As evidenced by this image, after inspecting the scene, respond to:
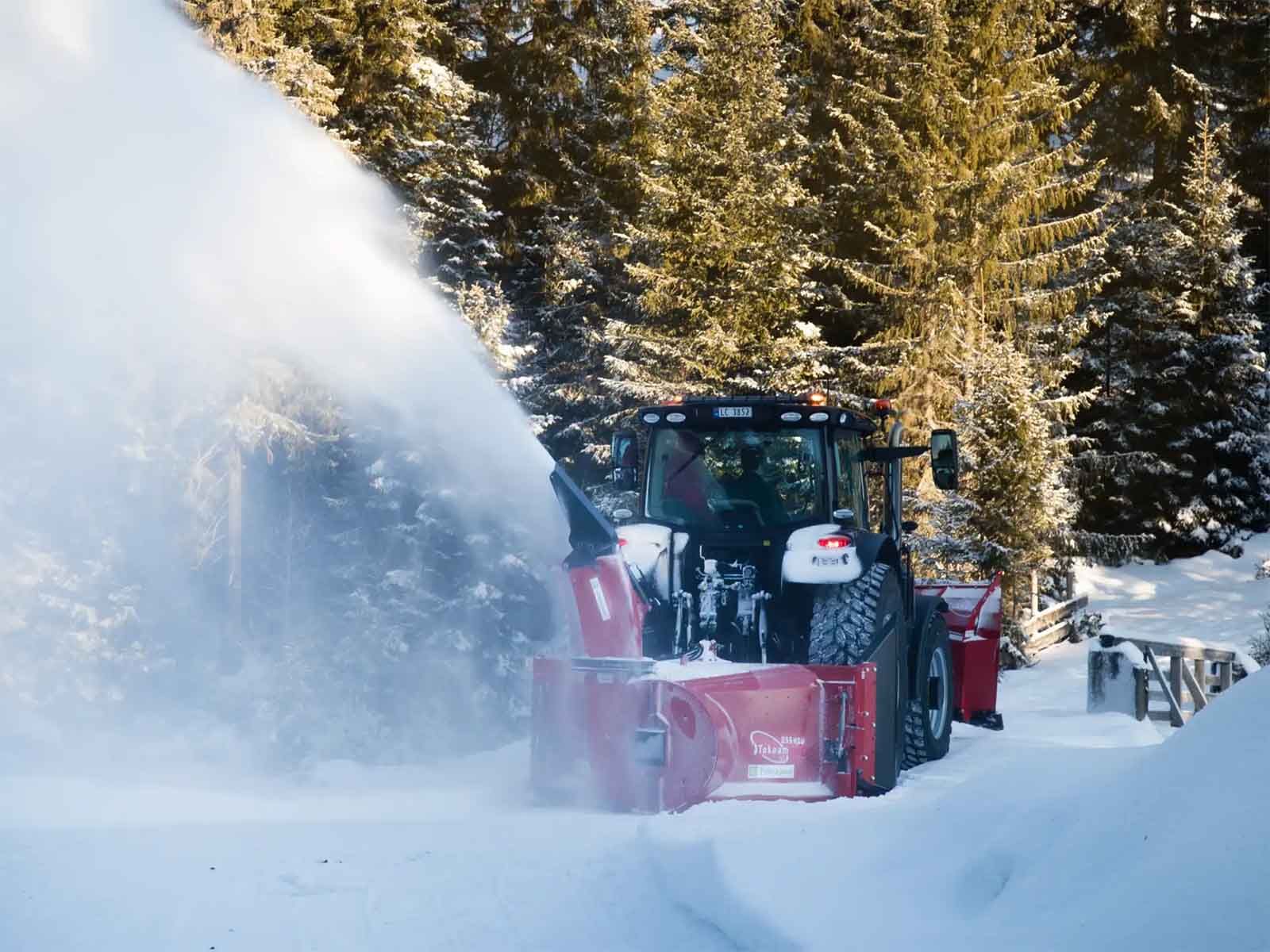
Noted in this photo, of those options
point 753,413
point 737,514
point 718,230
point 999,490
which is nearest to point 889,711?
point 737,514

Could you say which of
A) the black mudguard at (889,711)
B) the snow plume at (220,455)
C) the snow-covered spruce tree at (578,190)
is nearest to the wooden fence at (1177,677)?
the black mudguard at (889,711)

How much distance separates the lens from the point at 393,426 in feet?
56.9

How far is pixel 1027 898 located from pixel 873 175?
20021mm

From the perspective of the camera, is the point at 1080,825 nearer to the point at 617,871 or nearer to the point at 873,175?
the point at 617,871

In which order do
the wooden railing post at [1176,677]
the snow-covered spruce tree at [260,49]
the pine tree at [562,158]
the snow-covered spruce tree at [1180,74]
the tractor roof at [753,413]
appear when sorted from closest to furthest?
the tractor roof at [753,413] → the wooden railing post at [1176,677] → the snow-covered spruce tree at [260,49] → the pine tree at [562,158] → the snow-covered spruce tree at [1180,74]

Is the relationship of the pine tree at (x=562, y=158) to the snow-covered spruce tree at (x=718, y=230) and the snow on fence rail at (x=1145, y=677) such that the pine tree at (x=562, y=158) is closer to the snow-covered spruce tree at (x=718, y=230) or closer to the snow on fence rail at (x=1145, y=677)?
the snow-covered spruce tree at (x=718, y=230)

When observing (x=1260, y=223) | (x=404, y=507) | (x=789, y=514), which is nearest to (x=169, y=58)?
(x=404, y=507)

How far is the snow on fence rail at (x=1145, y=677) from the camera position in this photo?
509 inches

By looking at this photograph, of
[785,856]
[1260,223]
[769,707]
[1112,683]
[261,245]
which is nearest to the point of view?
[785,856]

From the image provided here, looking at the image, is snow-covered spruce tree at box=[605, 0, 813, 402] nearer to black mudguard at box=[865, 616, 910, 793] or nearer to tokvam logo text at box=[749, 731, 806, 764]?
black mudguard at box=[865, 616, 910, 793]

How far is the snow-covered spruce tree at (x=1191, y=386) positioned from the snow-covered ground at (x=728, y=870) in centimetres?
2236

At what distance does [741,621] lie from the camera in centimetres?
873

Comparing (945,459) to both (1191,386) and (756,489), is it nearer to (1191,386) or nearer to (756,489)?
(756,489)

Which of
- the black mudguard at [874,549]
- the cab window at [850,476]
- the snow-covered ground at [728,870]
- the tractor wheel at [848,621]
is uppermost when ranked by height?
the cab window at [850,476]
